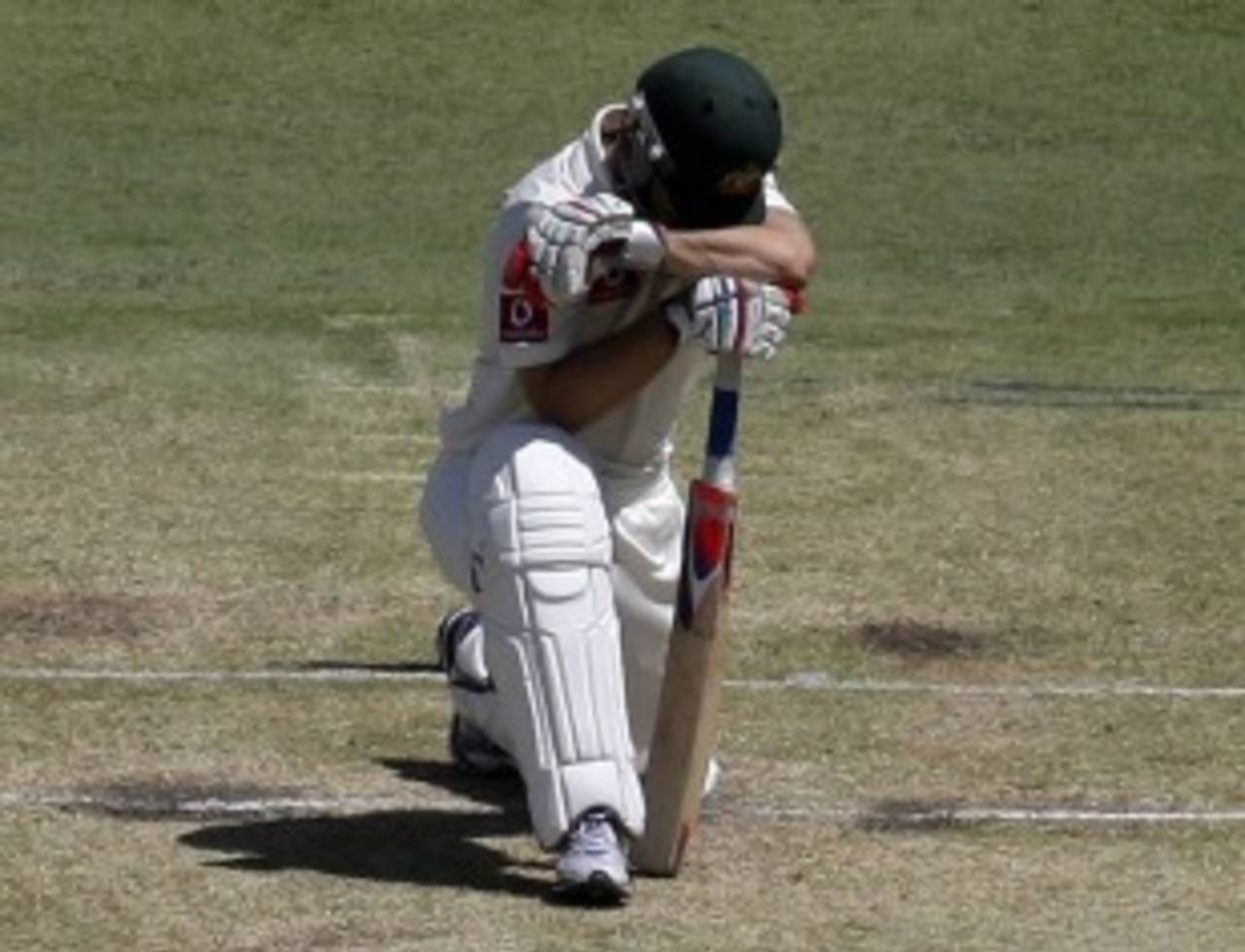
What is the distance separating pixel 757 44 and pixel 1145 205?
2.37m

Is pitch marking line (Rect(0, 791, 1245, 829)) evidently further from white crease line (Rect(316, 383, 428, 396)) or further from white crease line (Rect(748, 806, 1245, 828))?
white crease line (Rect(316, 383, 428, 396))

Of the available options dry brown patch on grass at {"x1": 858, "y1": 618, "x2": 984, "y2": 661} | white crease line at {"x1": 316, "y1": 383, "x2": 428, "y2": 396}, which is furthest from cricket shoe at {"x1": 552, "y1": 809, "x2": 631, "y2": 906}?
white crease line at {"x1": 316, "y1": 383, "x2": 428, "y2": 396}

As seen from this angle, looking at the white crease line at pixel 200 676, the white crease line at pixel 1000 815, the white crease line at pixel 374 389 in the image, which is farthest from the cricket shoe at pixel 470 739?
the white crease line at pixel 374 389

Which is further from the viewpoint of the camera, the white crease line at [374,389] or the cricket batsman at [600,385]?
the white crease line at [374,389]

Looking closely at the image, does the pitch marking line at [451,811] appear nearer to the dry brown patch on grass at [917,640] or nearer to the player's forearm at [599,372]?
the player's forearm at [599,372]

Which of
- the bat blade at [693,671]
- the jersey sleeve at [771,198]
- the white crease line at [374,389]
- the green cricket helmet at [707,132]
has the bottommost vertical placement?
the white crease line at [374,389]

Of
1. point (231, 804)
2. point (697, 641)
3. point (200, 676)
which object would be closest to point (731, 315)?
point (697, 641)

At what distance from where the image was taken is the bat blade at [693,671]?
7.96 metres

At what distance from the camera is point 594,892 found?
763 cm

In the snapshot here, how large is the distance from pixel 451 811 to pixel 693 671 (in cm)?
63

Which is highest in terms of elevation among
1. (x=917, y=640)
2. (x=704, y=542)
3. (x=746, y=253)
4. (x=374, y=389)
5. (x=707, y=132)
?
(x=707, y=132)

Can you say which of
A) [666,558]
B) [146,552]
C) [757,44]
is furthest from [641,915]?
[757,44]

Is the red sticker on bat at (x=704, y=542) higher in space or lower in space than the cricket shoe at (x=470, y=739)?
higher

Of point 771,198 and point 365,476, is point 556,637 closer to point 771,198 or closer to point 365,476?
point 771,198
